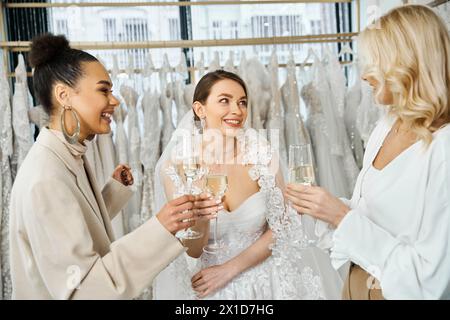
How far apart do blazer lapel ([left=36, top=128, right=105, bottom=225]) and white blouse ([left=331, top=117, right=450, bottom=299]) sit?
48 cm

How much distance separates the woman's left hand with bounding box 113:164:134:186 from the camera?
2.98ft

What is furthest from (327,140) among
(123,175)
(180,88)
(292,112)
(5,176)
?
(5,176)

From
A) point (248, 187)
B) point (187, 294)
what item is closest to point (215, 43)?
point (248, 187)

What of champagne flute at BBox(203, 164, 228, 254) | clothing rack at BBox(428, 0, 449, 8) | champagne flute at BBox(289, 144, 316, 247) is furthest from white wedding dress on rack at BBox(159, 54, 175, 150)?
clothing rack at BBox(428, 0, 449, 8)

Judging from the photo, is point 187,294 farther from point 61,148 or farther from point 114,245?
point 61,148

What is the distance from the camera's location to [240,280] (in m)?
0.93

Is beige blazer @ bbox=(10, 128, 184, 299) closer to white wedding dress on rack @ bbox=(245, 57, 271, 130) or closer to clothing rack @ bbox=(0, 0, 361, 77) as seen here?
clothing rack @ bbox=(0, 0, 361, 77)

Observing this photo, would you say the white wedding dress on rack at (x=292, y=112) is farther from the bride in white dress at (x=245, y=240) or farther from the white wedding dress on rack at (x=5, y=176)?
the white wedding dress on rack at (x=5, y=176)

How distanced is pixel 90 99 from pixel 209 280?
1.52ft

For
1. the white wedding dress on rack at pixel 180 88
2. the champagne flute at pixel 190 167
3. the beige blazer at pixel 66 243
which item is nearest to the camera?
the beige blazer at pixel 66 243

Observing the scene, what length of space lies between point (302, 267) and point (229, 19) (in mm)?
600

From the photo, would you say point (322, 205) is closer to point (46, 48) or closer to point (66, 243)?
point (66, 243)

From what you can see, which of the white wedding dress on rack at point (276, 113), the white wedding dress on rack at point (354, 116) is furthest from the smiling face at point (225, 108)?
the white wedding dress on rack at point (354, 116)

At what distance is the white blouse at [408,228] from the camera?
29.1 inches
